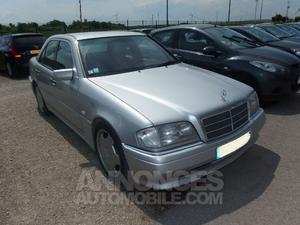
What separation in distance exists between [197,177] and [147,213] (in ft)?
1.97

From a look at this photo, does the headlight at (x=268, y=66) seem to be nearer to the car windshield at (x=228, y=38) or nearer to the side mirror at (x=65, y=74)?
the car windshield at (x=228, y=38)

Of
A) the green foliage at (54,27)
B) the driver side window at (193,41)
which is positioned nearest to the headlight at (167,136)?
the driver side window at (193,41)

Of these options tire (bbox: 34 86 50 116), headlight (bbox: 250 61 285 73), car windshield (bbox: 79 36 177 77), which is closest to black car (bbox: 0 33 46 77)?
tire (bbox: 34 86 50 116)

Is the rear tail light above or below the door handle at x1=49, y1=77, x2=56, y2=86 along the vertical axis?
below

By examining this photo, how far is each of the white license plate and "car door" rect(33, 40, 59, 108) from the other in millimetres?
2774

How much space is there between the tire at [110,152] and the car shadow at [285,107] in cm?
344

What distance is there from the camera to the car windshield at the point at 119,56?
12.0 feet

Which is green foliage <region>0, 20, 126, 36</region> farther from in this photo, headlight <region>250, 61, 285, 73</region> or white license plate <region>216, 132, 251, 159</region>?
white license plate <region>216, 132, 251, 159</region>

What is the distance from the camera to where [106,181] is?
11.0ft

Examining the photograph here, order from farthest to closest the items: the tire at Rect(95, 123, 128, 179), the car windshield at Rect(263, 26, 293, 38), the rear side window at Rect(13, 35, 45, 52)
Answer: the car windshield at Rect(263, 26, 293, 38), the rear side window at Rect(13, 35, 45, 52), the tire at Rect(95, 123, 128, 179)

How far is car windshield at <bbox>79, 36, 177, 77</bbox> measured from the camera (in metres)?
3.66

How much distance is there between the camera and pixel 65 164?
378 centimetres

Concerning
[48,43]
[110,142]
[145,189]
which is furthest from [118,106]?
[48,43]

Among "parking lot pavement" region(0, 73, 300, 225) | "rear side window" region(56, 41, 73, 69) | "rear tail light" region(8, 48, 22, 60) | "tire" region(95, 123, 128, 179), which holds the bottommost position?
"parking lot pavement" region(0, 73, 300, 225)
